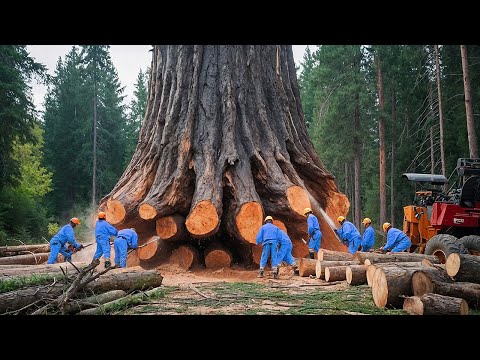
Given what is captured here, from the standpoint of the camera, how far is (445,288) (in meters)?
5.16

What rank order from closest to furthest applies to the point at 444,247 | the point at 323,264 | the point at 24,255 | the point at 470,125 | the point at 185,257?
the point at 444,247 < the point at 323,264 < the point at 185,257 < the point at 24,255 < the point at 470,125

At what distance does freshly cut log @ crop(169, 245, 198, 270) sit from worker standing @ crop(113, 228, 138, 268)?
2.47 feet

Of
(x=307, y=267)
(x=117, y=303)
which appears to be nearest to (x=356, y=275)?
(x=307, y=267)

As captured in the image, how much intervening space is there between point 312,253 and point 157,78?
16.6ft

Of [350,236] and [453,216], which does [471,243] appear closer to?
[453,216]

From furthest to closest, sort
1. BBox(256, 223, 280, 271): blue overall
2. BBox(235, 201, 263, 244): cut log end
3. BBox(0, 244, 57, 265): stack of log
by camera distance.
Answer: BBox(0, 244, 57, 265): stack of log, BBox(235, 201, 263, 244): cut log end, BBox(256, 223, 280, 271): blue overall

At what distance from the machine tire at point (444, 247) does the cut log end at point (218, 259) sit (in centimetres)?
340

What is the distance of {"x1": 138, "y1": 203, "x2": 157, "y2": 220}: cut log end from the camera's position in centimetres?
765

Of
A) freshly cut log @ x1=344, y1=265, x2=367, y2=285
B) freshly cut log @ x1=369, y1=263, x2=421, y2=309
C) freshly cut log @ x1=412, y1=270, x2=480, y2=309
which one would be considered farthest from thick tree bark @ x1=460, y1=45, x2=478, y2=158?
freshly cut log @ x1=369, y1=263, x2=421, y2=309

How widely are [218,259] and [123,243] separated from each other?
5.54ft

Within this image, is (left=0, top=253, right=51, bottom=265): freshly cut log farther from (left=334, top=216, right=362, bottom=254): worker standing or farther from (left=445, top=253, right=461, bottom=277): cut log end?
(left=445, top=253, right=461, bottom=277): cut log end
